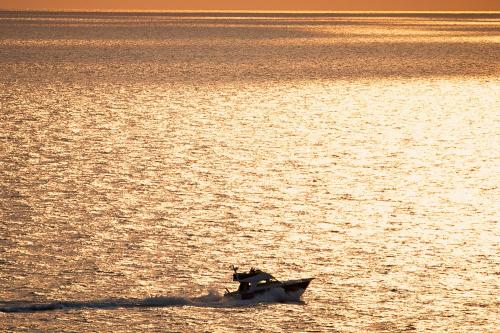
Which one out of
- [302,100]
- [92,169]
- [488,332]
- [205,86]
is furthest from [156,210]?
[205,86]

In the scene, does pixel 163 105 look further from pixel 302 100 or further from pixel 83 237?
pixel 83 237

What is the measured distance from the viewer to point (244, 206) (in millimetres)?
9953

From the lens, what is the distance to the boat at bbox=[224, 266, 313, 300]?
23.3 feet

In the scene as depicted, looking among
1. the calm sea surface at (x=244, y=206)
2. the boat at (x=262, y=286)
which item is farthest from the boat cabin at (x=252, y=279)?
the calm sea surface at (x=244, y=206)

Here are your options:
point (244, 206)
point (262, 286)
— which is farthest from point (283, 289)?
point (244, 206)

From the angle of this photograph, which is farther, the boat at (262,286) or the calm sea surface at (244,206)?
the boat at (262,286)

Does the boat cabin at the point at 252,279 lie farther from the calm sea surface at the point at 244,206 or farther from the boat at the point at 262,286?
the calm sea surface at the point at 244,206

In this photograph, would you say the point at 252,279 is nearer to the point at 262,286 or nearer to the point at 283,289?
the point at 262,286

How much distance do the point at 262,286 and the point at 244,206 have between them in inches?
113

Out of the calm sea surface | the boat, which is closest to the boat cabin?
the boat

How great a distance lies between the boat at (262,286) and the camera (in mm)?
7102

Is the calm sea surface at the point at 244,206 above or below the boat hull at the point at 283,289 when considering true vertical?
above

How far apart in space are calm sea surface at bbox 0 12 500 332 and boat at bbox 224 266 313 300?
8cm

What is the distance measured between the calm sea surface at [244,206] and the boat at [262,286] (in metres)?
0.08
